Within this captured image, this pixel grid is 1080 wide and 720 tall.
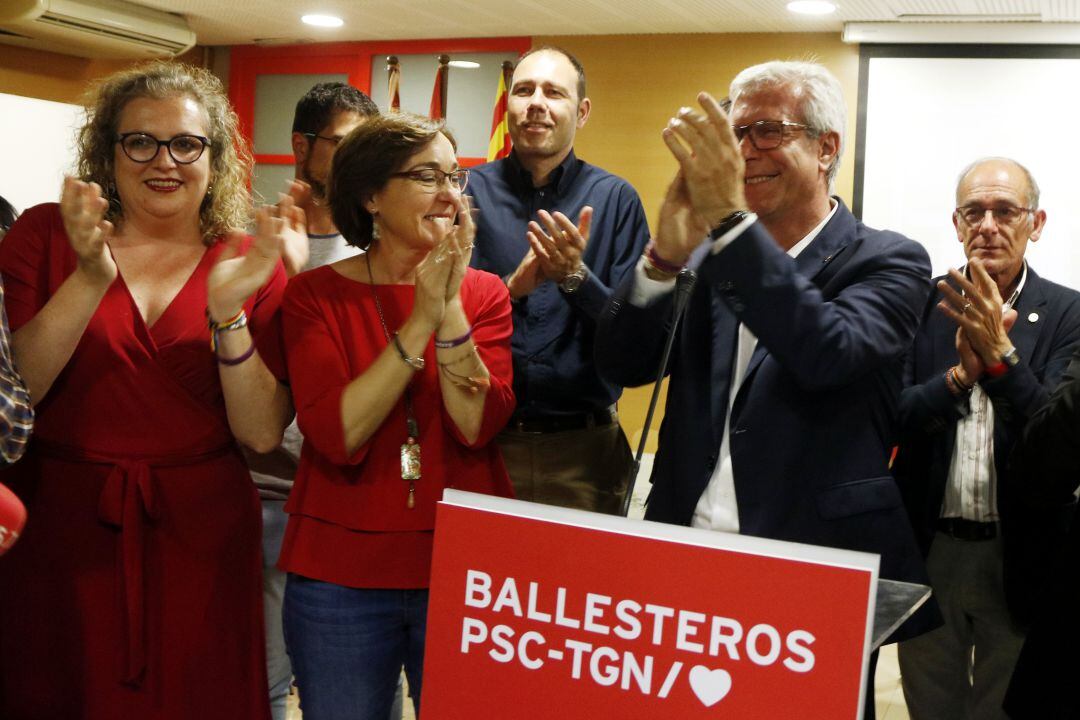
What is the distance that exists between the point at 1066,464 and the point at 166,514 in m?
1.72

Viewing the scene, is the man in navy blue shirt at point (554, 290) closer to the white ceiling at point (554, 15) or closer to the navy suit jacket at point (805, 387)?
the navy suit jacket at point (805, 387)

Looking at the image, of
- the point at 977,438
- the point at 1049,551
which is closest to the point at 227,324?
the point at 977,438

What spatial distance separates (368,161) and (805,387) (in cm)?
91

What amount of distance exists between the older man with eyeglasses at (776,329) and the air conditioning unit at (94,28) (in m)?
5.57

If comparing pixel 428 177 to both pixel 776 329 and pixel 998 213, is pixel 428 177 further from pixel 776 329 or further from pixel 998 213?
pixel 998 213

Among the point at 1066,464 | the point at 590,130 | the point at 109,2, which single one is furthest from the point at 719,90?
the point at 1066,464

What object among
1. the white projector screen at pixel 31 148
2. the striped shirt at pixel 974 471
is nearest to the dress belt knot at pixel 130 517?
the striped shirt at pixel 974 471

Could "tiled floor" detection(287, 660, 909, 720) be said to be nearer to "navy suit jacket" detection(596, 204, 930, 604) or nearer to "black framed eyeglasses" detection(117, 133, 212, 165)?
"navy suit jacket" detection(596, 204, 930, 604)

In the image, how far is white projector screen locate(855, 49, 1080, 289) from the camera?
6.07 m

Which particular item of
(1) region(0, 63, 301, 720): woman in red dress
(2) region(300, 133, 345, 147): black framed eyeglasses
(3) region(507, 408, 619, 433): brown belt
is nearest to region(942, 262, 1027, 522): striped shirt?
(3) region(507, 408, 619, 433): brown belt

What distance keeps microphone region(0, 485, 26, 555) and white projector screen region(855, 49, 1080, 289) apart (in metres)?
5.49

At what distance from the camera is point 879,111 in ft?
21.0

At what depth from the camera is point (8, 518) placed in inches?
57.3

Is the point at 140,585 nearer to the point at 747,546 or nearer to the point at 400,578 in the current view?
the point at 400,578
